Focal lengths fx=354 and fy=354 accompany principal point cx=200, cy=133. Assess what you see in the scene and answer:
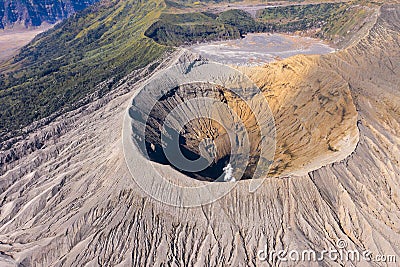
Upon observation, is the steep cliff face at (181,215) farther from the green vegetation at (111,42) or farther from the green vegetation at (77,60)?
the green vegetation at (77,60)

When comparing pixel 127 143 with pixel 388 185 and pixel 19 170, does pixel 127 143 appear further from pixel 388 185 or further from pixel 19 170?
pixel 388 185

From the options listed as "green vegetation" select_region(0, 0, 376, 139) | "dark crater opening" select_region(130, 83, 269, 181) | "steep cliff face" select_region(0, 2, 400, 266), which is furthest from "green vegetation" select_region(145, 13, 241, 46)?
"steep cliff face" select_region(0, 2, 400, 266)

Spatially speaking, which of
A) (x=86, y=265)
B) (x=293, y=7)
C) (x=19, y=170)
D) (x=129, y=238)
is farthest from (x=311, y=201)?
(x=293, y=7)
